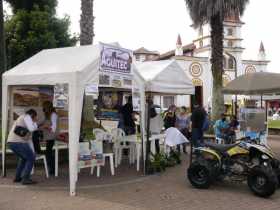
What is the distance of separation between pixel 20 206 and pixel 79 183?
2.12 metres

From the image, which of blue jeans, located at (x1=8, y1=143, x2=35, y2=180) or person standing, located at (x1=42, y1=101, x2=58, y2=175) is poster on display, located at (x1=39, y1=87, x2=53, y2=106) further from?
blue jeans, located at (x1=8, y1=143, x2=35, y2=180)

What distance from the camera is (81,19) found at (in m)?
14.0

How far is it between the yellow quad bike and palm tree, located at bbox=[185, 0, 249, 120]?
10870 mm

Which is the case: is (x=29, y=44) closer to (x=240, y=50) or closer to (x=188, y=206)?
(x=188, y=206)

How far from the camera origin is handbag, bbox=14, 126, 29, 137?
341 inches

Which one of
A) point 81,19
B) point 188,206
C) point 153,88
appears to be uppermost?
point 81,19

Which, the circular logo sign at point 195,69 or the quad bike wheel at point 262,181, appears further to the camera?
the circular logo sign at point 195,69

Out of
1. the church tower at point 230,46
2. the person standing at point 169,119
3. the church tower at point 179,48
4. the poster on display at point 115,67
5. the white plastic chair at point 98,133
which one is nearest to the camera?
the poster on display at point 115,67

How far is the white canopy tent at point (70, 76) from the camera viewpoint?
8180mm

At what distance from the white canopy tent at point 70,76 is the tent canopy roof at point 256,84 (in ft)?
15.8

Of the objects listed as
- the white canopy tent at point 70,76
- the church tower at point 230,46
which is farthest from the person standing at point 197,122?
the church tower at point 230,46

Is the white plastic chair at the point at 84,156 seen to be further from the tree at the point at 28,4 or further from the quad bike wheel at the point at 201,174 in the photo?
the tree at the point at 28,4

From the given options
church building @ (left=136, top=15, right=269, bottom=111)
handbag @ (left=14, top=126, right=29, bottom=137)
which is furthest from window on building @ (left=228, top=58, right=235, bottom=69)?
handbag @ (left=14, top=126, right=29, bottom=137)

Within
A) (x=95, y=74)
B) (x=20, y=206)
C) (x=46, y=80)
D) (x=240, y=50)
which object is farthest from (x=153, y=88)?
(x=240, y=50)
